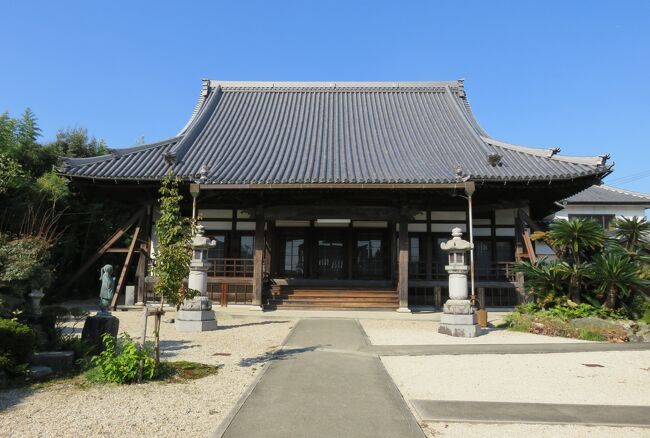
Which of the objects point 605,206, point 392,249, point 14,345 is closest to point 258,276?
point 392,249

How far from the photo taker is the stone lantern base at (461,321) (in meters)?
9.29

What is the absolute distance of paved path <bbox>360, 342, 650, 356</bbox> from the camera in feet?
24.2

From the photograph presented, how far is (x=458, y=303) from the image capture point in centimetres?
948

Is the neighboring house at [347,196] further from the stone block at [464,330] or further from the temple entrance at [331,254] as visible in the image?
the stone block at [464,330]

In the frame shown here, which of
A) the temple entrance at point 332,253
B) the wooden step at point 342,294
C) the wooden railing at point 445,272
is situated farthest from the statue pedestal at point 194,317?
the wooden railing at point 445,272

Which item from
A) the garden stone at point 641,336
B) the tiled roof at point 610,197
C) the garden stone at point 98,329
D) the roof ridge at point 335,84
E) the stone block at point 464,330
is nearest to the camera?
the garden stone at point 98,329

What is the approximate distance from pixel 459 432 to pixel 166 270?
13.6 ft

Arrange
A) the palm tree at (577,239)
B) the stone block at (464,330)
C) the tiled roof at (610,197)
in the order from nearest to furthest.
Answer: the stone block at (464,330)
the palm tree at (577,239)
the tiled roof at (610,197)

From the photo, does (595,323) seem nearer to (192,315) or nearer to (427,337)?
(427,337)

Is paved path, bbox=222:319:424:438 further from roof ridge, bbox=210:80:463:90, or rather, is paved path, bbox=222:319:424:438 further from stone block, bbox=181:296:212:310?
roof ridge, bbox=210:80:463:90

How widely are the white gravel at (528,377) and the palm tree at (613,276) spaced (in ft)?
8.53

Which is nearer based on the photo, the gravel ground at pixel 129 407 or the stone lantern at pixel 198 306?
the gravel ground at pixel 129 407

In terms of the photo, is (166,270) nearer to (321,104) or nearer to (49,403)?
(49,403)

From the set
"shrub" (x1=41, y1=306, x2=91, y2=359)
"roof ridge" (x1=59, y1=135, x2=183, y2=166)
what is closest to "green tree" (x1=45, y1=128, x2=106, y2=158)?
"roof ridge" (x1=59, y1=135, x2=183, y2=166)
